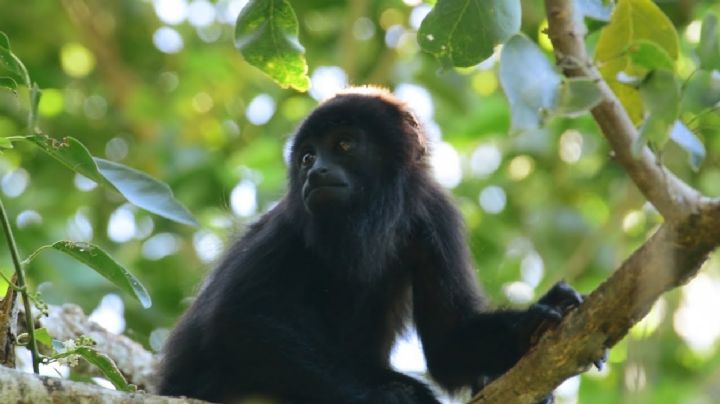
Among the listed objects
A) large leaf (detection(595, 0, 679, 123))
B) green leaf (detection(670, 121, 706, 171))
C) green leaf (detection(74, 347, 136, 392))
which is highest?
large leaf (detection(595, 0, 679, 123))

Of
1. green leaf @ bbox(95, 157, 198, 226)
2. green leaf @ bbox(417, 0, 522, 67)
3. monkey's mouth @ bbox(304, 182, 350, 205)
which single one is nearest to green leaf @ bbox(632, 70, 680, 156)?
green leaf @ bbox(417, 0, 522, 67)

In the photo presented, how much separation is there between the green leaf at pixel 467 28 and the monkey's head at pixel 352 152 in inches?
84.6

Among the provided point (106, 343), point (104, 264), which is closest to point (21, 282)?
point (104, 264)

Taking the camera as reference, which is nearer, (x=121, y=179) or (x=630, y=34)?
(x=630, y=34)

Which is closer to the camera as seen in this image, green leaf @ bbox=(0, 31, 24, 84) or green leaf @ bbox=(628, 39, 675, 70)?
green leaf @ bbox=(628, 39, 675, 70)

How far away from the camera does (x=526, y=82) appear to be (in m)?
2.71

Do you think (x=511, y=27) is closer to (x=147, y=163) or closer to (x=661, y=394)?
(x=661, y=394)

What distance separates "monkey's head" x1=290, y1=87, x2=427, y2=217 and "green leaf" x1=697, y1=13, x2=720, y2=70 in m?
2.78

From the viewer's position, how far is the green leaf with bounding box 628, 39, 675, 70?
9.84ft

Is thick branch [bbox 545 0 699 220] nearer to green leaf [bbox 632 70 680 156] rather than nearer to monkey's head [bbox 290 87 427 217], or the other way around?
green leaf [bbox 632 70 680 156]

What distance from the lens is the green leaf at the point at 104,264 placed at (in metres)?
3.72

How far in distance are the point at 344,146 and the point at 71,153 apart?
7.85 feet

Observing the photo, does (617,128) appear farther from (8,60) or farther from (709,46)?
(8,60)

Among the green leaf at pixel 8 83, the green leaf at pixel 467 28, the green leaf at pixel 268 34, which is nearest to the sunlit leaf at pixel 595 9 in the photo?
the green leaf at pixel 467 28
